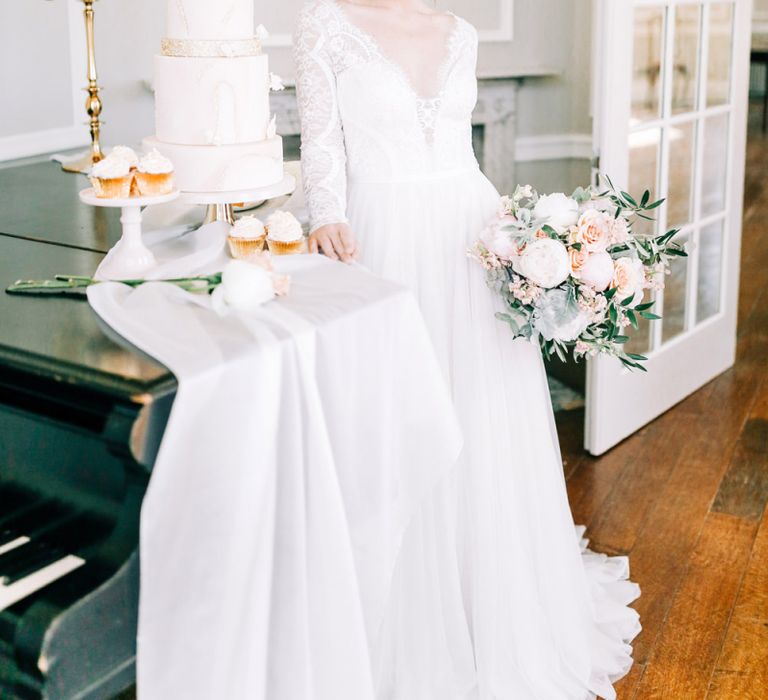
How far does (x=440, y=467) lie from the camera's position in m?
1.68

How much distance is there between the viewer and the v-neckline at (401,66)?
6.74 feet

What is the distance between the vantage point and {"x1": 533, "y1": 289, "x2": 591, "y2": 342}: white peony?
6.66ft

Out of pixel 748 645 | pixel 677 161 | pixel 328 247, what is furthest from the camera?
pixel 677 161

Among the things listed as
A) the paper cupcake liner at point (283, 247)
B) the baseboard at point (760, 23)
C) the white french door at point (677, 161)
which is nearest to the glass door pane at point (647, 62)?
the white french door at point (677, 161)

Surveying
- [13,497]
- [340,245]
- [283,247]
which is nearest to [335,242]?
[340,245]

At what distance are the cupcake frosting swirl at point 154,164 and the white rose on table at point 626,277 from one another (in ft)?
2.81

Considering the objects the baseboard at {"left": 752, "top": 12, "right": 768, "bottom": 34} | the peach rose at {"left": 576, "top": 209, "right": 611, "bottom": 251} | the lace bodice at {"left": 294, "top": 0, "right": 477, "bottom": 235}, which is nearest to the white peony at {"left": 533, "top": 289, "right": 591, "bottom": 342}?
the peach rose at {"left": 576, "top": 209, "right": 611, "bottom": 251}

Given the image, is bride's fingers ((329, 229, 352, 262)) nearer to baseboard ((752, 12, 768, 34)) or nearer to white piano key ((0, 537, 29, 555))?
white piano key ((0, 537, 29, 555))

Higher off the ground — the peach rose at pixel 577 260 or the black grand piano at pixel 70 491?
the peach rose at pixel 577 260

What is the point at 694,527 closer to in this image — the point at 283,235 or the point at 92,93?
the point at 283,235

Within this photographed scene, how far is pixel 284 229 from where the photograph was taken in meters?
1.84

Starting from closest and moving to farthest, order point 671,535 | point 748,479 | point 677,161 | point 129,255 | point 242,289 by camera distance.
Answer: point 242,289 < point 129,255 < point 671,535 < point 748,479 < point 677,161

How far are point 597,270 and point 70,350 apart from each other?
1020 millimetres

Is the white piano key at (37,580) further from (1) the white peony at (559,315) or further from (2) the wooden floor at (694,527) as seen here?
(2) the wooden floor at (694,527)
